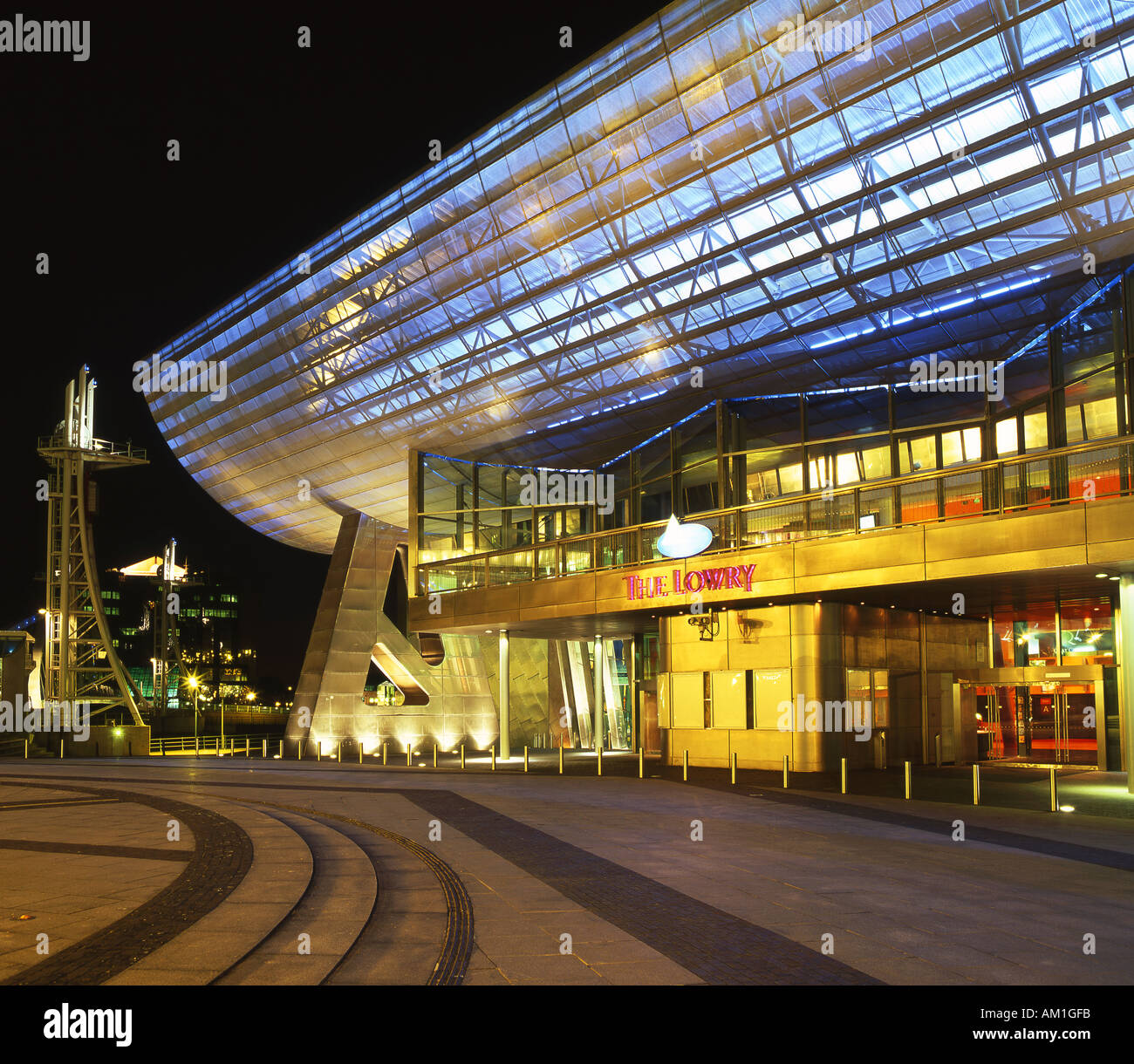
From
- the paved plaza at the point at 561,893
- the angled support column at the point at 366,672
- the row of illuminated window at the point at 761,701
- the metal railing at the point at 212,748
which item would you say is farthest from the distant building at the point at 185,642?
the paved plaza at the point at 561,893

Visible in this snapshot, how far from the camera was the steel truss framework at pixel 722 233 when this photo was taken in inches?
845

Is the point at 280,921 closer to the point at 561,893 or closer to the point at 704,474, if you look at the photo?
the point at 561,893

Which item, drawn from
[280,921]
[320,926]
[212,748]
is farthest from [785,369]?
[212,748]

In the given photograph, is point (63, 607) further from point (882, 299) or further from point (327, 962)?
point (327, 962)

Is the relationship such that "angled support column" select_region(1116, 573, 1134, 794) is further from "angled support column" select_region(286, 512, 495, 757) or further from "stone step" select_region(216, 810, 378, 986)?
"angled support column" select_region(286, 512, 495, 757)

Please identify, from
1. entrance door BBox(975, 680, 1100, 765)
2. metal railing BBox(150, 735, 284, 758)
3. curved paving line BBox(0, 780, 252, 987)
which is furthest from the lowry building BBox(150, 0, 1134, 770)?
curved paving line BBox(0, 780, 252, 987)

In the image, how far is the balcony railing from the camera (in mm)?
21266

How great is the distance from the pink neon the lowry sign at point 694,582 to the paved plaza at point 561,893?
→ 7.60 meters

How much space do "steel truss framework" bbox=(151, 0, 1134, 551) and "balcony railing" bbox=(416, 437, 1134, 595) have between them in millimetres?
5242

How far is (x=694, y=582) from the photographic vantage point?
27.7 metres

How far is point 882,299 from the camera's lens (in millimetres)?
26891

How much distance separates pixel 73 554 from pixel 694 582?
37.9 meters

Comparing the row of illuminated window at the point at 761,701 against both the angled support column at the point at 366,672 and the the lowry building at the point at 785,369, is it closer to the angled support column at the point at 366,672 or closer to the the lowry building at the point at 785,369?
the the lowry building at the point at 785,369
